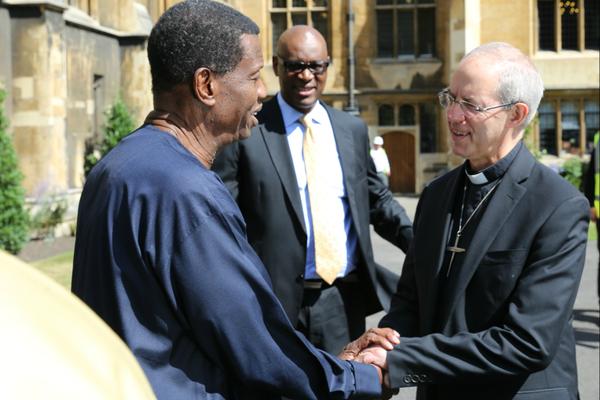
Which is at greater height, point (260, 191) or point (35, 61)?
point (35, 61)

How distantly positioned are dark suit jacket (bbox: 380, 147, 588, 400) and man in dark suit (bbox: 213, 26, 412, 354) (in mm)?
1490

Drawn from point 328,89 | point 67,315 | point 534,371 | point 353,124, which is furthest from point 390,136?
point 67,315

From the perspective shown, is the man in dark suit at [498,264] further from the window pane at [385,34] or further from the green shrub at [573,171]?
the window pane at [385,34]

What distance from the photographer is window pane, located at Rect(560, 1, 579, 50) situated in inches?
1266

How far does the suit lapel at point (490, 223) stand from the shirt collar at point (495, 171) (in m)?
0.02

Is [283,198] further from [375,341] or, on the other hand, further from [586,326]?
[586,326]

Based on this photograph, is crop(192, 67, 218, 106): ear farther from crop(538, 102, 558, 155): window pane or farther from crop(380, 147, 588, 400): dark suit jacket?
crop(538, 102, 558, 155): window pane

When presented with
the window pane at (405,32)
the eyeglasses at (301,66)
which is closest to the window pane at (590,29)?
the window pane at (405,32)

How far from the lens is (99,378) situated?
795 mm

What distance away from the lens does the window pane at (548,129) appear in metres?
32.2

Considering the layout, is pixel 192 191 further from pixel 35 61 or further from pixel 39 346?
pixel 35 61

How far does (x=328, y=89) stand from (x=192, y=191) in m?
31.2

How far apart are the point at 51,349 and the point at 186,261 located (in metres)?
1.36

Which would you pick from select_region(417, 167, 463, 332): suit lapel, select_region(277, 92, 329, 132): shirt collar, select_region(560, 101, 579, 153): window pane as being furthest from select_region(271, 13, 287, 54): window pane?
select_region(417, 167, 463, 332): suit lapel
